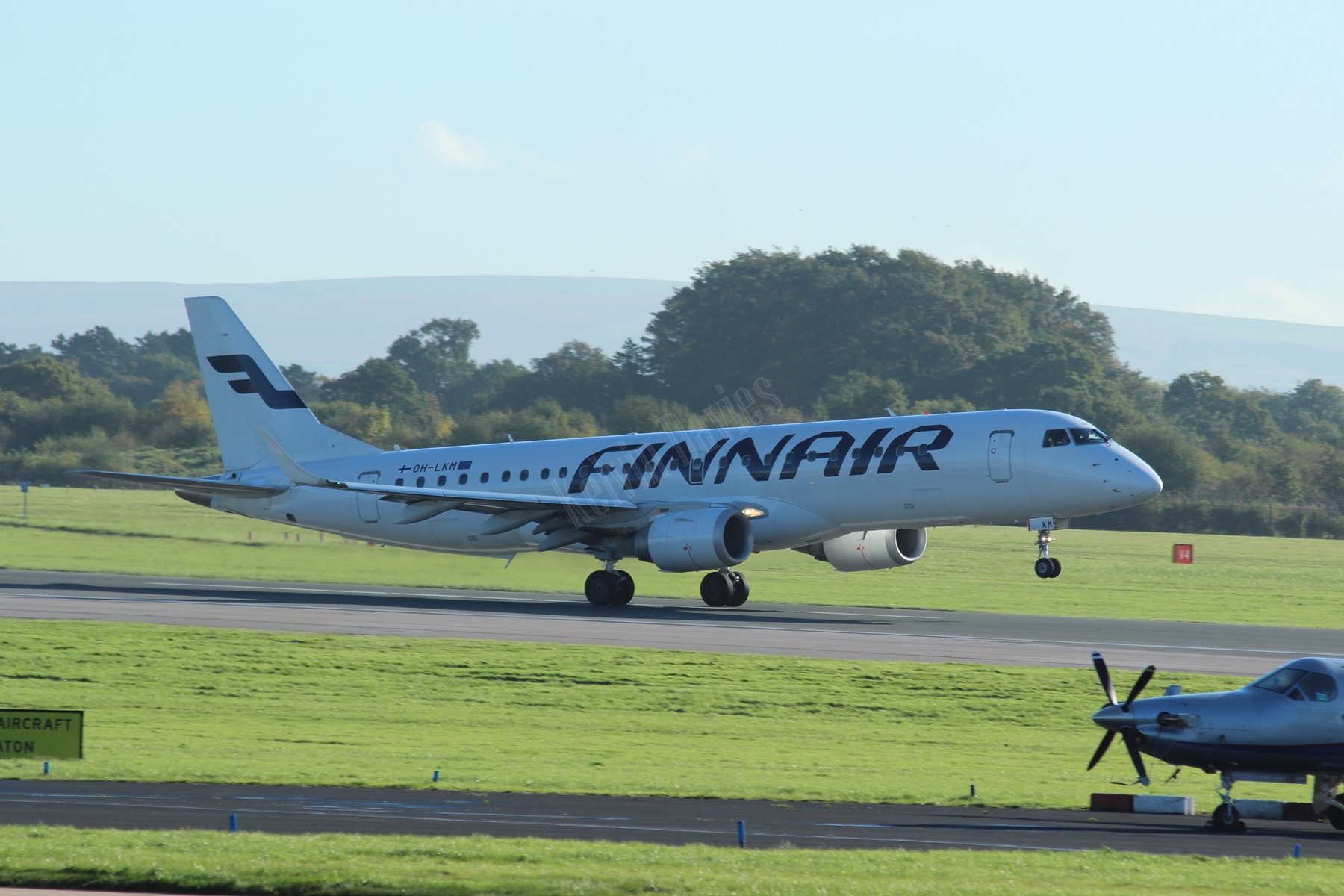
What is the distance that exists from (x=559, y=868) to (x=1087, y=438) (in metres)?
24.8

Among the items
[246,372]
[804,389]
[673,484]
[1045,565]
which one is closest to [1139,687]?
[1045,565]

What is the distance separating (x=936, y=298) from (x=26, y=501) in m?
89.0

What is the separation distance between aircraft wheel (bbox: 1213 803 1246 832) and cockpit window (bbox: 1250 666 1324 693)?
1.44m

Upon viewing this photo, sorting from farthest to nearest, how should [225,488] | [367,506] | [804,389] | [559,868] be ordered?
[804,389] < [225,488] < [367,506] < [559,868]

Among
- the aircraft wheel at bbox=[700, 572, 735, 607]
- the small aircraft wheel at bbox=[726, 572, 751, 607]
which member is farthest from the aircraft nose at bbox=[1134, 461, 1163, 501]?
the aircraft wheel at bbox=[700, 572, 735, 607]

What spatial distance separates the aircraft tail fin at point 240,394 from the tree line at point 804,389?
98.6 ft

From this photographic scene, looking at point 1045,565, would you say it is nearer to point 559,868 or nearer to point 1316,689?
point 1316,689

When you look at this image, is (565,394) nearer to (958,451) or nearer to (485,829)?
(958,451)

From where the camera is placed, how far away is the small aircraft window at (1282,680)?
16.2 metres

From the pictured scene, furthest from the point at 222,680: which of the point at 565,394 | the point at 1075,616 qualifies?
the point at 565,394

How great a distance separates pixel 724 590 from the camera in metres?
39.1

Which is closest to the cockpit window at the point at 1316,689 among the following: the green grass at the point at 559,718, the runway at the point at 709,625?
the green grass at the point at 559,718

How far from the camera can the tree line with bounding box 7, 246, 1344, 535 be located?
3179 inches

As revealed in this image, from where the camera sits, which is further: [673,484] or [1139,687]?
[673,484]
